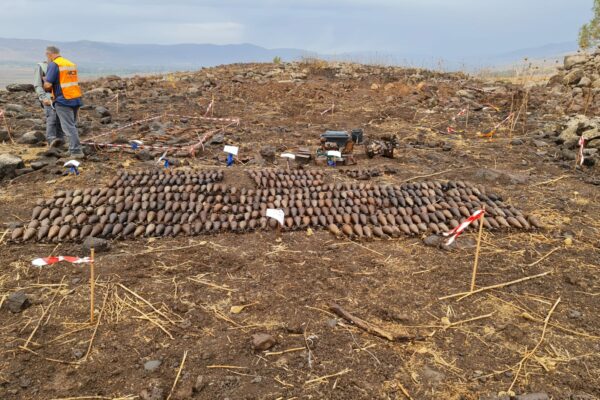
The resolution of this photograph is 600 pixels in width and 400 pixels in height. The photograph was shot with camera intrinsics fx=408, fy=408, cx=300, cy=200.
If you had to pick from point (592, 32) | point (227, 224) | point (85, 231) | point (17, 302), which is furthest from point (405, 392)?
point (592, 32)

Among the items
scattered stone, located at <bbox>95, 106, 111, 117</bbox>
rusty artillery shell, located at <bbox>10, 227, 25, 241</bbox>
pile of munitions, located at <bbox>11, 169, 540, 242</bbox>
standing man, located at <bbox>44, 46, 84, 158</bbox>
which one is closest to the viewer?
rusty artillery shell, located at <bbox>10, 227, 25, 241</bbox>

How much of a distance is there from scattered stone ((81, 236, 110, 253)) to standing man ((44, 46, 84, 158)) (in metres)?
Answer: 3.32

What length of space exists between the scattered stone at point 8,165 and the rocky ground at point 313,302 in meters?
0.02

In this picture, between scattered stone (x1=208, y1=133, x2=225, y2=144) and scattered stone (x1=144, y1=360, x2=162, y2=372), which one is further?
scattered stone (x1=208, y1=133, x2=225, y2=144)

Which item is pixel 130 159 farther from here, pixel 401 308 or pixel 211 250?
pixel 401 308

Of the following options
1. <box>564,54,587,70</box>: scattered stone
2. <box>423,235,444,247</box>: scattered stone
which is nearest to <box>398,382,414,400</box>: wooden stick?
<box>423,235,444,247</box>: scattered stone

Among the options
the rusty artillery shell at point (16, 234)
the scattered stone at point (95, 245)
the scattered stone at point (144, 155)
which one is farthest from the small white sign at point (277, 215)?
the scattered stone at point (144, 155)

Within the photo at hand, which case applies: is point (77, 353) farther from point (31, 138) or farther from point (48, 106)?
point (31, 138)

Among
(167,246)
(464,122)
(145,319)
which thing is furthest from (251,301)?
(464,122)

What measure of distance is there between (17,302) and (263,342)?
7.91 feet

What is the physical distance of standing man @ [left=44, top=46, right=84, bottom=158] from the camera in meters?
7.25

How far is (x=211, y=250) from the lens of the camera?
4.98 meters

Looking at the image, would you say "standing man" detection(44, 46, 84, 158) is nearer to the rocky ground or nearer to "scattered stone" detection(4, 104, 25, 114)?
the rocky ground

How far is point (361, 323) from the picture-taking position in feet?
12.2
